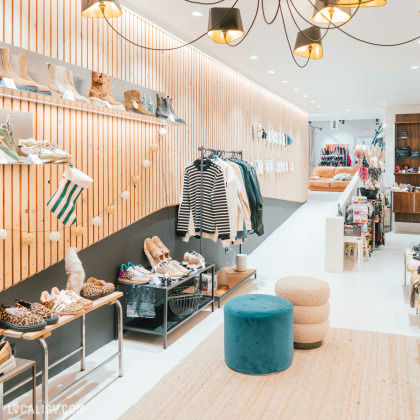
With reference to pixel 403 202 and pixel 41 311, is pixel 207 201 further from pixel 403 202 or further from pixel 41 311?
pixel 403 202

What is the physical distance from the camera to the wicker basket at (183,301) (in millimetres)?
4391

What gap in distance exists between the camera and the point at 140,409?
291 cm

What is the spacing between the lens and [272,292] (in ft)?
18.8

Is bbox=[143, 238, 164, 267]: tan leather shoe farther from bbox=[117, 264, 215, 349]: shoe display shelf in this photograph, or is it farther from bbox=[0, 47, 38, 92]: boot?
bbox=[0, 47, 38, 92]: boot

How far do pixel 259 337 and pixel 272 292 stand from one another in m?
2.42

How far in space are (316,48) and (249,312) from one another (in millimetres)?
2021

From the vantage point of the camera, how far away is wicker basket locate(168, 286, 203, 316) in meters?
4.39

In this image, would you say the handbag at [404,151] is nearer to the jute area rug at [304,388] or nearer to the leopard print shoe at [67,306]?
the jute area rug at [304,388]

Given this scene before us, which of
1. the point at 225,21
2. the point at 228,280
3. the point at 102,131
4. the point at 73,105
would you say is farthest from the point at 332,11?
the point at 228,280

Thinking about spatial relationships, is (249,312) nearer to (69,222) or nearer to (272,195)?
(69,222)

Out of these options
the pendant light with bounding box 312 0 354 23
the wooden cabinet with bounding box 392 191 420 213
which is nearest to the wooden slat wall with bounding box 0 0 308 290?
the pendant light with bounding box 312 0 354 23

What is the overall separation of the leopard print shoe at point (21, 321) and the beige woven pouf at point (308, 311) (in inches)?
81.3

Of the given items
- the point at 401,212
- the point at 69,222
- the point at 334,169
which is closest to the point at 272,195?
the point at 401,212

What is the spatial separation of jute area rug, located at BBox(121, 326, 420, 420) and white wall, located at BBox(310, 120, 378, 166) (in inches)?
592
